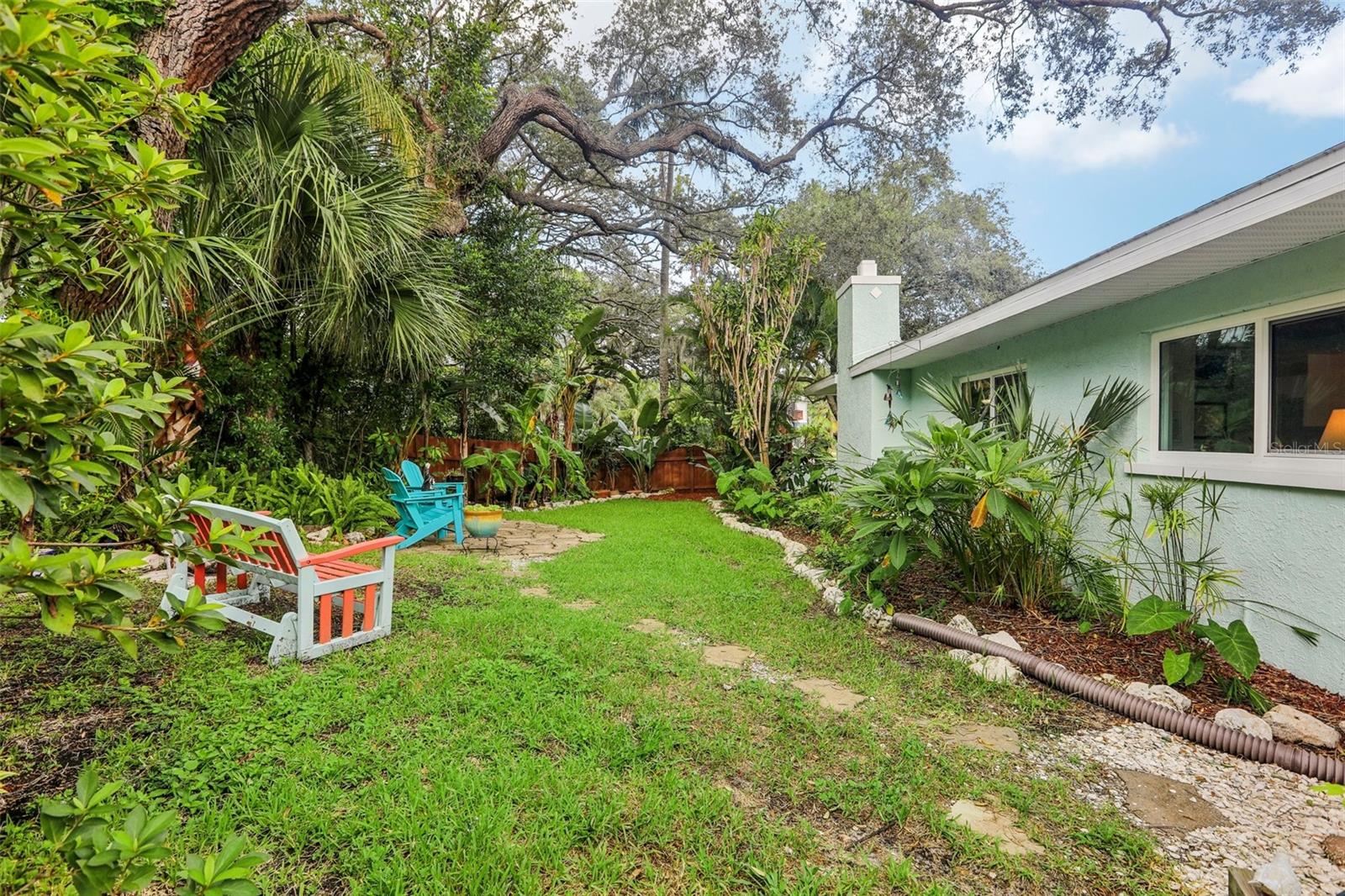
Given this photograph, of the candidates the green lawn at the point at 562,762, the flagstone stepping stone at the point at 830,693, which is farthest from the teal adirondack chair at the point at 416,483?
the flagstone stepping stone at the point at 830,693

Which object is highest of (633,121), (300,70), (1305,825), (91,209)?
(633,121)

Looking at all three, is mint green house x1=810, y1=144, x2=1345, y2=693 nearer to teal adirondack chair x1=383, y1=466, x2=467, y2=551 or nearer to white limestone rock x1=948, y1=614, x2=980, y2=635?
white limestone rock x1=948, y1=614, x2=980, y2=635

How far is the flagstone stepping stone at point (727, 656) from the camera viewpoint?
11.9ft

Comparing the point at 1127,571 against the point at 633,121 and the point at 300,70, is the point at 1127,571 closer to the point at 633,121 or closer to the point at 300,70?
the point at 300,70

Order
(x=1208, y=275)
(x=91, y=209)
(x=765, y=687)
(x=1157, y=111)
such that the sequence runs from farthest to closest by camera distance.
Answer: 1. (x=1157, y=111)
2. (x=1208, y=275)
3. (x=765, y=687)
4. (x=91, y=209)

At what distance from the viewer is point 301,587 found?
3312mm

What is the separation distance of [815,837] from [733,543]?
537 centimetres

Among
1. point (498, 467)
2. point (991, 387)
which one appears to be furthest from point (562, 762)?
point (498, 467)

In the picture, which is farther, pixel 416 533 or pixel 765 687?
pixel 416 533

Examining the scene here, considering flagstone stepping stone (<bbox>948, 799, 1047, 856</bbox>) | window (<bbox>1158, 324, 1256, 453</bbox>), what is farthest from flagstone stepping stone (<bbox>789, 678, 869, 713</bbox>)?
window (<bbox>1158, 324, 1256, 453</bbox>)

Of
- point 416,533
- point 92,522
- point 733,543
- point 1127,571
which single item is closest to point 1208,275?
point 1127,571

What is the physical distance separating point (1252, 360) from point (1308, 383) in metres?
0.34

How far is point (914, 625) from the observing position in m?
4.11

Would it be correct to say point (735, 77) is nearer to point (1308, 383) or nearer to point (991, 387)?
point (991, 387)
